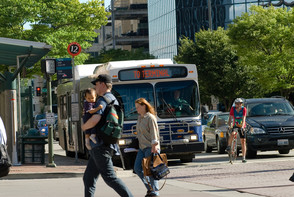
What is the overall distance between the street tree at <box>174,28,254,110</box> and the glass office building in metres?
14.0

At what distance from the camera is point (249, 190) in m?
11.8

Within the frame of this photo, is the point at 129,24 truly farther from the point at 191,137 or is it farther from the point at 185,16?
the point at 191,137

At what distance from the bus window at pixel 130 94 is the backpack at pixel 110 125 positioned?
29.8ft

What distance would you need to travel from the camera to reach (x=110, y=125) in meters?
8.95

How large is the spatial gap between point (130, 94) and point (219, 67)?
1444 inches

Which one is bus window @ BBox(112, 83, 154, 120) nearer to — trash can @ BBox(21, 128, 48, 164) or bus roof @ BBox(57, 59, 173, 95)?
bus roof @ BBox(57, 59, 173, 95)

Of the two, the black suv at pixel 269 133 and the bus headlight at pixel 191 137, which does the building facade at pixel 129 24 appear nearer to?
the black suv at pixel 269 133

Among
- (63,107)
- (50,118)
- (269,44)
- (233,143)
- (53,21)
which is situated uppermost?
(53,21)

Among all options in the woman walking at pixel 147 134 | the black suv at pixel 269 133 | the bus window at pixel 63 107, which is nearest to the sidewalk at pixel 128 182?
the woman walking at pixel 147 134

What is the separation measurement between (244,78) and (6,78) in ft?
121

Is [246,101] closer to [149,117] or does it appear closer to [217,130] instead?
[217,130]

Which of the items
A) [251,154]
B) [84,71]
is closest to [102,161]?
[251,154]

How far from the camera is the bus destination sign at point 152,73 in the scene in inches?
730

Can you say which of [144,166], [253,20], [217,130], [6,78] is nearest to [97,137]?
[144,166]
